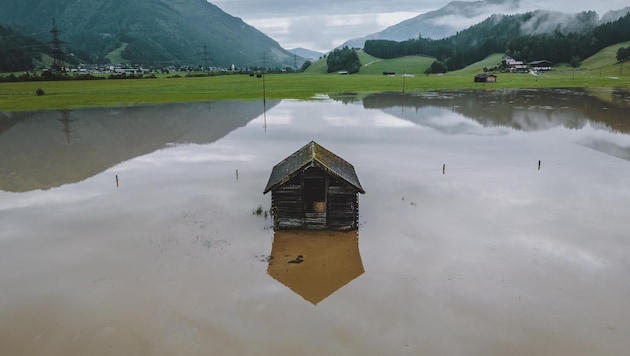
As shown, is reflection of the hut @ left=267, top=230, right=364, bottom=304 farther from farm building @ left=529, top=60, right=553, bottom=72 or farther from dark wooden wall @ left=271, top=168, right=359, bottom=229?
farm building @ left=529, top=60, right=553, bottom=72

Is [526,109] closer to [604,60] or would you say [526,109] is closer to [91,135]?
[91,135]

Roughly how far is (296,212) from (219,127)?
31968 mm

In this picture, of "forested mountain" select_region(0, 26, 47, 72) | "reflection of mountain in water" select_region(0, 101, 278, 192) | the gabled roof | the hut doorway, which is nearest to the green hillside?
"reflection of mountain in water" select_region(0, 101, 278, 192)

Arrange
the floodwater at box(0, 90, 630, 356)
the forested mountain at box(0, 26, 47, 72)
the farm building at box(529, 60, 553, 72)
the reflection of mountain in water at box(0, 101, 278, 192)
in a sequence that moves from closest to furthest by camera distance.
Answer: the floodwater at box(0, 90, 630, 356) < the reflection of mountain in water at box(0, 101, 278, 192) < the forested mountain at box(0, 26, 47, 72) < the farm building at box(529, 60, 553, 72)

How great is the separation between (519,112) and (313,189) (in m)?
49.5

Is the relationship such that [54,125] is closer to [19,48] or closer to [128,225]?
[128,225]

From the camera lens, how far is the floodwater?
12.6 metres

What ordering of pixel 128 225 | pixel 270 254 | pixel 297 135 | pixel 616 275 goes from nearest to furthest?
pixel 616 275 → pixel 270 254 → pixel 128 225 → pixel 297 135

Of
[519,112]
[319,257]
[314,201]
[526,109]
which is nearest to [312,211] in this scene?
[314,201]

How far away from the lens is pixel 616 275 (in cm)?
1555

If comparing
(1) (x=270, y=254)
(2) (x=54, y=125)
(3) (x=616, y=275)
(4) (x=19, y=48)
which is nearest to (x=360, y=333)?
(1) (x=270, y=254)

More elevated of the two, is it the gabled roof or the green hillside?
the green hillside

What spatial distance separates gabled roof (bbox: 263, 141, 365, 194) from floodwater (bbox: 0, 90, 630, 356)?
2.20m

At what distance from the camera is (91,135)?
44406 mm
